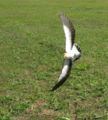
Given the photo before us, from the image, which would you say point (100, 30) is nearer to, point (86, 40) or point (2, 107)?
point (86, 40)

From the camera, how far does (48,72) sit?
11969 mm

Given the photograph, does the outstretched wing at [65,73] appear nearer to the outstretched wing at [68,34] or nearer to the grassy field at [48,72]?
the outstretched wing at [68,34]

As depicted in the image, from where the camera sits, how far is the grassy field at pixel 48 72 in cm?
845

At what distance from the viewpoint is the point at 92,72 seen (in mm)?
11859

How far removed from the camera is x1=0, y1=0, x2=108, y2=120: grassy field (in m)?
8.45

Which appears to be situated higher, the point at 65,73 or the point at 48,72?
the point at 65,73

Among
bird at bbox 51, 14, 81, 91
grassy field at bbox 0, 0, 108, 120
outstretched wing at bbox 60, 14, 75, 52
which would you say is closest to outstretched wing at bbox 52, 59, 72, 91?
bird at bbox 51, 14, 81, 91

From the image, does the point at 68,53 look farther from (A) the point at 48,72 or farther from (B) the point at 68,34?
(A) the point at 48,72

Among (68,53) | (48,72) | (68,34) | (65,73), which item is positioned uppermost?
(68,34)

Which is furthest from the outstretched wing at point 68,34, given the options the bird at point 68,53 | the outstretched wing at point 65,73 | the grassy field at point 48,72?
the grassy field at point 48,72

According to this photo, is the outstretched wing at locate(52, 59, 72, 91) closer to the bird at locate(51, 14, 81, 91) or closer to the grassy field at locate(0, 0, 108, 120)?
the bird at locate(51, 14, 81, 91)

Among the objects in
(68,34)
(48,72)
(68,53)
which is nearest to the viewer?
(68,53)

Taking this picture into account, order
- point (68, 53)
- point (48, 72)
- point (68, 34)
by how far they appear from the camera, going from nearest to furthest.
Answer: point (68, 53) → point (68, 34) → point (48, 72)

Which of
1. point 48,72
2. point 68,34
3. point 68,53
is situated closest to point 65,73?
Result: point 68,53
